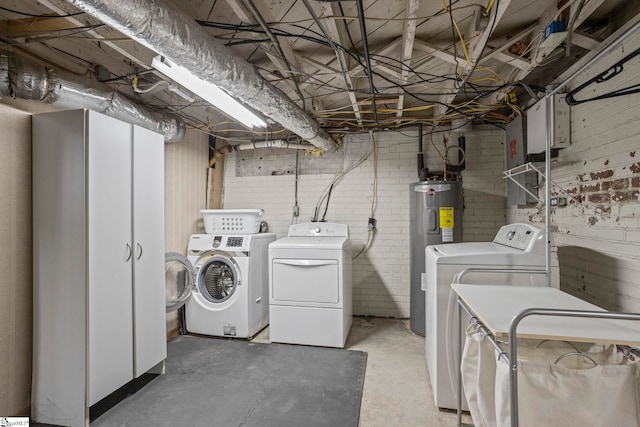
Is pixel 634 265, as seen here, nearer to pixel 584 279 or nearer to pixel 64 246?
pixel 584 279

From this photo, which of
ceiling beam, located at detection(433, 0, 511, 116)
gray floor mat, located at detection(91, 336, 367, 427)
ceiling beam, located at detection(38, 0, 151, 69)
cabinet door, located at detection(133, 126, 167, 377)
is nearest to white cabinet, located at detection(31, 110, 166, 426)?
cabinet door, located at detection(133, 126, 167, 377)

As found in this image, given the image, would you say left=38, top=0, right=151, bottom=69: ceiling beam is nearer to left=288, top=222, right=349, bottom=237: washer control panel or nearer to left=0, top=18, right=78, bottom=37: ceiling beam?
left=0, top=18, right=78, bottom=37: ceiling beam

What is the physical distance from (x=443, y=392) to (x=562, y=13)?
2445 millimetres

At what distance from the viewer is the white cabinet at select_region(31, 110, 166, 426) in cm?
185

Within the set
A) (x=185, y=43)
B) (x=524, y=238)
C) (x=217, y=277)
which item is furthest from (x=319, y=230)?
(x=185, y=43)

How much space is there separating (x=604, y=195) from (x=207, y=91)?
268cm

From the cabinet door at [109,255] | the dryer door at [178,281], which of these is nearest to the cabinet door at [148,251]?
the cabinet door at [109,255]

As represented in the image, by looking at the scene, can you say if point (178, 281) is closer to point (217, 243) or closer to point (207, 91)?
point (217, 243)

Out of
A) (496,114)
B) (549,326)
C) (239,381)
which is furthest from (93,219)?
(496,114)

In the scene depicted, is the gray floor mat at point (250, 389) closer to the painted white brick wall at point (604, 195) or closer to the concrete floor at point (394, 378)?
the concrete floor at point (394, 378)

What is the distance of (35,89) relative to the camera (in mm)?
1838

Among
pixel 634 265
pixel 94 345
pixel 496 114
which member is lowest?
pixel 94 345

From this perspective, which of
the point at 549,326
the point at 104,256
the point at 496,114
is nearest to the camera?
the point at 549,326

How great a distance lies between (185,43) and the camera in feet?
4.91
